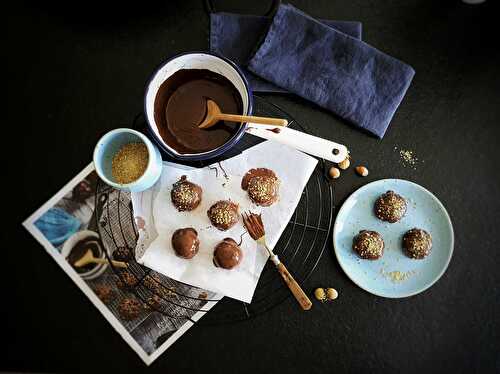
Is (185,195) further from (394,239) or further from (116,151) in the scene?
(394,239)

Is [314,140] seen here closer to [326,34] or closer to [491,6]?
[326,34]

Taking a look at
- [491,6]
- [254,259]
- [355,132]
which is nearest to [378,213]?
[355,132]

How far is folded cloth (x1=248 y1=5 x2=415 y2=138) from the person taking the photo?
1.32m

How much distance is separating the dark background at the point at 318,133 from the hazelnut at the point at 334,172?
0.11 feet

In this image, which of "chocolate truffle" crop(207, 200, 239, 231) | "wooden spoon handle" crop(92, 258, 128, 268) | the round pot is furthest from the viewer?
"wooden spoon handle" crop(92, 258, 128, 268)

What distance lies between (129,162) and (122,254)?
0.32 metres

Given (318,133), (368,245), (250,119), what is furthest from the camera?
(318,133)

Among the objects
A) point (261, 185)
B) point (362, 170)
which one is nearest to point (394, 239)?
point (362, 170)

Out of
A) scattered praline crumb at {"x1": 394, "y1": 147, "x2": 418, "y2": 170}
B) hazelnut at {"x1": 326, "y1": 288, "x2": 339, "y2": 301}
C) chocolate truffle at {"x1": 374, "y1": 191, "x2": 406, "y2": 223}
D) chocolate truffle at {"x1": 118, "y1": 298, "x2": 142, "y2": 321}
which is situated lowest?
chocolate truffle at {"x1": 118, "y1": 298, "x2": 142, "y2": 321}

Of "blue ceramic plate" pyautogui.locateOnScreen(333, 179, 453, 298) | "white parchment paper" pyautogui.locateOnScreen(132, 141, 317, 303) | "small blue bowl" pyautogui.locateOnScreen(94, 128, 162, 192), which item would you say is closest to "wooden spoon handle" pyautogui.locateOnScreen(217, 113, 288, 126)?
"white parchment paper" pyautogui.locateOnScreen(132, 141, 317, 303)

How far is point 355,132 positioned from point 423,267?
0.46m

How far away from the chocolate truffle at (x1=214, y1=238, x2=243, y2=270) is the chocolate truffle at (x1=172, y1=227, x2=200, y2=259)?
0.23ft

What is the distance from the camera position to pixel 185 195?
1.24m

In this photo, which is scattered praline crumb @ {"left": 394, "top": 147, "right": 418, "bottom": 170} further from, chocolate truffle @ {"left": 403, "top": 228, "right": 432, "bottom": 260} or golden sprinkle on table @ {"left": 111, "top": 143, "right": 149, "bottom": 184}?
golden sprinkle on table @ {"left": 111, "top": 143, "right": 149, "bottom": 184}
